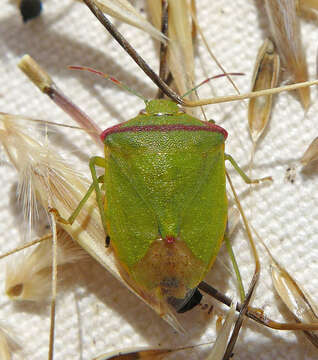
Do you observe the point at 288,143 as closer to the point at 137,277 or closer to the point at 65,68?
the point at 137,277

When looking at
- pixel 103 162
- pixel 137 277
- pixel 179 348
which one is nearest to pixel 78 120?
pixel 103 162

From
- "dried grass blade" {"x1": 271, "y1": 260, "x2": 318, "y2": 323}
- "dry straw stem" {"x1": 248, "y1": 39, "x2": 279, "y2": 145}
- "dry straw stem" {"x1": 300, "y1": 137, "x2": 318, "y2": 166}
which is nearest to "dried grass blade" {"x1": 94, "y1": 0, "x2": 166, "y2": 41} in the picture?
"dry straw stem" {"x1": 248, "y1": 39, "x2": 279, "y2": 145}

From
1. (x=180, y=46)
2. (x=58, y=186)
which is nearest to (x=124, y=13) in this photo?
(x=180, y=46)

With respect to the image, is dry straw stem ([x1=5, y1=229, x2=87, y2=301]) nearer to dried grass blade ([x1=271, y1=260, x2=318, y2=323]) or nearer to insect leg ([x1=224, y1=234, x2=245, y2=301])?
insect leg ([x1=224, y1=234, x2=245, y2=301])

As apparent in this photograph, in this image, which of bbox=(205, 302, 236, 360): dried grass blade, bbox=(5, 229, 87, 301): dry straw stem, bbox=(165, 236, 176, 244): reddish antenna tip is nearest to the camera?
bbox=(165, 236, 176, 244): reddish antenna tip

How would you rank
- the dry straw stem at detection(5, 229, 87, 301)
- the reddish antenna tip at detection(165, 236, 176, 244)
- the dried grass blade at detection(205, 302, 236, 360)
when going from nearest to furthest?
the reddish antenna tip at detection(165, 236, 176, 244) < the dried grass blade at detection(205, 302, 236, 360) < the dry straw stem at detection(5, 229, 87, 301)

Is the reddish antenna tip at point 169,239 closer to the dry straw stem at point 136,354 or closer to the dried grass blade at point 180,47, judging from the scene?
the dry straw stem at point 136,354

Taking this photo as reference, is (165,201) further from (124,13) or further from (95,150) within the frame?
(124,13)
